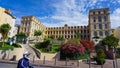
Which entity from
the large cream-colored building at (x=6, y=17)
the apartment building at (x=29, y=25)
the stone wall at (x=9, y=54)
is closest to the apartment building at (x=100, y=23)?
the apartment building at (x=29, y=25)

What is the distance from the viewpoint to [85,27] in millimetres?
74000

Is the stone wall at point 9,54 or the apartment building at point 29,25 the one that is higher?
the apartment building at point 29,25

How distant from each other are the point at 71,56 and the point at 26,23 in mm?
48426

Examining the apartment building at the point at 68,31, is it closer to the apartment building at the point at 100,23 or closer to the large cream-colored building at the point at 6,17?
the apartment building at the point at 100,23

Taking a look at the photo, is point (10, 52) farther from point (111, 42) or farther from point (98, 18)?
point (98, 18)

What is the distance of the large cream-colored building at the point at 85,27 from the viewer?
60094 mm

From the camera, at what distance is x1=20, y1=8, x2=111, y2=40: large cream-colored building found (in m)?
60.1

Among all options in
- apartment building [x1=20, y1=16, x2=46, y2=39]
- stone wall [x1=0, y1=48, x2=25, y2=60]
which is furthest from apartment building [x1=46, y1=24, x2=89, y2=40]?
stone wall [x1=0, y1=48, x2=25, y2=60]

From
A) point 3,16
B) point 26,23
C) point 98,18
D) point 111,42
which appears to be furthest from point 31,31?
point 111,42

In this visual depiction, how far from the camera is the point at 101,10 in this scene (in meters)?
61.4

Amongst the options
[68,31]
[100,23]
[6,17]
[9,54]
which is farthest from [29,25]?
[9,54]

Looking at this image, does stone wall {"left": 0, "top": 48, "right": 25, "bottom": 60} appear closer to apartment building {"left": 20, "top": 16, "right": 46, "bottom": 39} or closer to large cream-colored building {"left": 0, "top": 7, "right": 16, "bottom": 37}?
large cream-colored building {"left": 0, "top": 7, "right": 16, "bottom": 37}

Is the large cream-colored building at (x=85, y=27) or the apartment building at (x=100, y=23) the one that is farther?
the large cream-colored building at (x=85, y=27)

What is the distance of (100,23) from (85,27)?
13833mm
